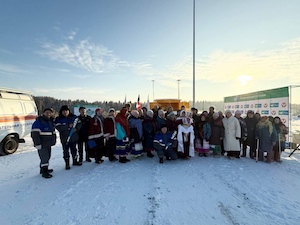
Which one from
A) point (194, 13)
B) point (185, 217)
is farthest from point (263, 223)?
point (194, 13)

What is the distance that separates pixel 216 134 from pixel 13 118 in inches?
360

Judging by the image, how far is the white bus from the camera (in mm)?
7887

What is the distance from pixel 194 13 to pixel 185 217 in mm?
16032

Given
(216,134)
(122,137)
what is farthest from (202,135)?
(122,137)

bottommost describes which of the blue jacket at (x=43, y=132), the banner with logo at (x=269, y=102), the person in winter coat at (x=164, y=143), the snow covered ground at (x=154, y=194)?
the snow covered ground at (x=154, y=194)

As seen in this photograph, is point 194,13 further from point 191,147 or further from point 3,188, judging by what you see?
point 3,188

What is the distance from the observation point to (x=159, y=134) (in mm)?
6141

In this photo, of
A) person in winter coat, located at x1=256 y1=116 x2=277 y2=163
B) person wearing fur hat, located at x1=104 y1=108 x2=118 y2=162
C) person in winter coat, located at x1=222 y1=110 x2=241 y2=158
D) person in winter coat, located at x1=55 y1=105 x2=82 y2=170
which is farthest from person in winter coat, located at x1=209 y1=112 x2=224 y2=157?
person in winter coat, located at x1=55 y1=105 x2=82 y2=170

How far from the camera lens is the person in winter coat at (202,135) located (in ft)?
22.1

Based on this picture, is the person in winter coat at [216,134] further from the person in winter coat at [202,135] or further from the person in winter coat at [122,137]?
the person in winter coat at [122,137]

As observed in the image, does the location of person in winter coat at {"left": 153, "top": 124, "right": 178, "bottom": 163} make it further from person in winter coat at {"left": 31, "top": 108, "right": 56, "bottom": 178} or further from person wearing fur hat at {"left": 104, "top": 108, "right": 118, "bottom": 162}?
person in winter coat at {"left": 31, "top": 108, "right": 56, "bottom": 178}

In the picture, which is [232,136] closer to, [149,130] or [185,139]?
[185,139]

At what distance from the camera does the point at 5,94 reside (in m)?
8.35

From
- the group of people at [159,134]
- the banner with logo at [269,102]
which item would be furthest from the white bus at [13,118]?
the banner with logo at [269,102]
